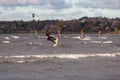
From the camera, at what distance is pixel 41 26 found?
173 meters

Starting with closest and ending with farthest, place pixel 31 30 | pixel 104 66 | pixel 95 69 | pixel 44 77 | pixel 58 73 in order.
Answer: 1. pixel 44 77
2. pixel 58 73
3. pixel 95 69
4. pixel 104 66
5. pixel 31 30

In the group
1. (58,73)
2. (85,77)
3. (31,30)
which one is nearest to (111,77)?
(85,77)

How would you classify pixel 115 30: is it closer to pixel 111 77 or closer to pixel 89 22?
pixel 89 22

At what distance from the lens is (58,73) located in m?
23.3

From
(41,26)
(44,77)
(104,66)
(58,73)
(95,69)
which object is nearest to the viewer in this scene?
(44,77)

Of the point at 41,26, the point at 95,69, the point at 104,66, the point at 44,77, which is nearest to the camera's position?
the point at 44,77

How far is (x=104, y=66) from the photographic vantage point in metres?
27.3

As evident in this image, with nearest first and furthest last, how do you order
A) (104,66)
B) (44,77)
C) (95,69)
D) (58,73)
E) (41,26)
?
1. (44,77)
2. (58,73)
3. (95,69)
4. (104,66)
5. (41,26)

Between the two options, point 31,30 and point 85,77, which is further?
point 31,30

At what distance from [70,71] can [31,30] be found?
162 metres

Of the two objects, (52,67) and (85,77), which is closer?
(85,77)

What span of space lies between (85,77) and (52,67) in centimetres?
484

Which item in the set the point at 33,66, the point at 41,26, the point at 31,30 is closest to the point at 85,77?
the point at 33,66

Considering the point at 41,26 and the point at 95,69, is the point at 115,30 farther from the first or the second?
the point at 95,69
